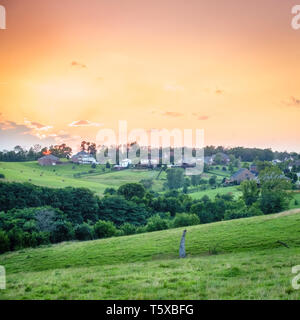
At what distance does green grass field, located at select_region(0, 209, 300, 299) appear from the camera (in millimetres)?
9594

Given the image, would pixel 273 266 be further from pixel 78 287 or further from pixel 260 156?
pixel 260 156

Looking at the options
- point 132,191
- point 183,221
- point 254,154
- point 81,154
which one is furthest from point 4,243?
point 254,154

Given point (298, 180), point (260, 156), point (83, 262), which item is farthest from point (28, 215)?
point (260, 156)

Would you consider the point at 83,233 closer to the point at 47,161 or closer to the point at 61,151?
the point at 47,161

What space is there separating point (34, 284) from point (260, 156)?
144m

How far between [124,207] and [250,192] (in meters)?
29.9

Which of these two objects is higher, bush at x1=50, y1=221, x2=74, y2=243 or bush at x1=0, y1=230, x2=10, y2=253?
bush at x1=0, y1=230, x2=10, y2=253

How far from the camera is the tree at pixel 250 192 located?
63156 millimetres

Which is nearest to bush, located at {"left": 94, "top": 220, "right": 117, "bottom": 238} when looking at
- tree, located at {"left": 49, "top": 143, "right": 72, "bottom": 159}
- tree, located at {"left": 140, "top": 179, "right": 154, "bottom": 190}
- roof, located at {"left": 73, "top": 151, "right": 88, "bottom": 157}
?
tree, located at {"left": 140, "top": 179, "right": 154, "bottom": 190}

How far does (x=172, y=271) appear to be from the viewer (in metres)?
13.5

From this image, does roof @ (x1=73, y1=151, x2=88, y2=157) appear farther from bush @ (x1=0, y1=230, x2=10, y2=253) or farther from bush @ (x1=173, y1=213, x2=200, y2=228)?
bush @ (x1=0, y1=230, x2=10, y2=253)

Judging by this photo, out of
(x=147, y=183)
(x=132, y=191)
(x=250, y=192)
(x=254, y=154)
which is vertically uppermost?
(x=254, y=154)

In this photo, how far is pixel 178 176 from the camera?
315ft
